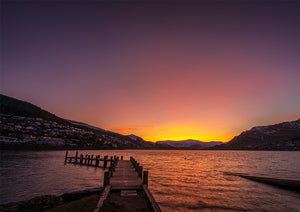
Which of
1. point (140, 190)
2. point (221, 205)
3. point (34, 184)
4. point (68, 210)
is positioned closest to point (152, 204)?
point (140, 190)

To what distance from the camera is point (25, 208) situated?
11383 mm

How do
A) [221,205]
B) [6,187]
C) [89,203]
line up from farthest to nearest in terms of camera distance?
[6,187] → [221,205] → [89,203]

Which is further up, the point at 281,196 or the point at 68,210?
the point at 68,210

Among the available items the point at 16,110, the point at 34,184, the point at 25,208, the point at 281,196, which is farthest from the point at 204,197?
the point at 16,110

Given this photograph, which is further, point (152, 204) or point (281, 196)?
point (281, 196)

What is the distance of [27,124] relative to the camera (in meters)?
157

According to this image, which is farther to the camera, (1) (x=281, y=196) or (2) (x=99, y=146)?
(2) (x=99, y=146)

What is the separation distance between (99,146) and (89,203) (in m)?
191

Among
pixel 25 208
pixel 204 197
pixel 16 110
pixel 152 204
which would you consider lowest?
pixel 204 197

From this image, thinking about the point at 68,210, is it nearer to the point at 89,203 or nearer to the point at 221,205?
the point at 89,203

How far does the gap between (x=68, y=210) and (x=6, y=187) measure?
16381 millimetres

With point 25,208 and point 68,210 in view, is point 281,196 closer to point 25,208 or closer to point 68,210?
point 68,210

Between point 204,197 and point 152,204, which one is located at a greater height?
point 152,204

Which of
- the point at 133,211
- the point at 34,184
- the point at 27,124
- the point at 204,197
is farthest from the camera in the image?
the point at 27,124
